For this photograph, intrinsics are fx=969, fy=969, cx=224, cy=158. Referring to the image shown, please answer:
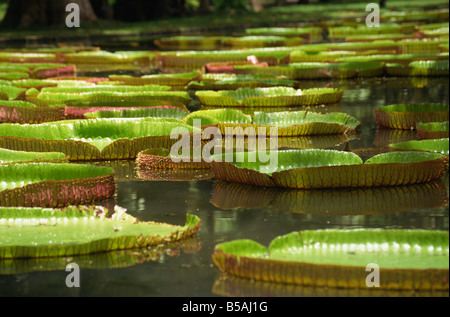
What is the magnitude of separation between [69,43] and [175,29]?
4929 mm

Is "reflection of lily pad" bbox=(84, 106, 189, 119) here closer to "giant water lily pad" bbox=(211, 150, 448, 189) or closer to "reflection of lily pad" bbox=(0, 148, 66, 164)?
"reflection of lily pad" bbox=(0, 148, 66, 164)

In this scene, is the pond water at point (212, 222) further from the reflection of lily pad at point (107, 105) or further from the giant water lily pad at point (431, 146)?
the reflection of lily pad at point (107, 105)

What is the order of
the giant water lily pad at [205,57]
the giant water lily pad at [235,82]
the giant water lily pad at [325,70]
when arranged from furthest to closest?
the giant water lily pad at [205,57] → the giant water lily pad at [325,70] → the giant water lily pad at [235,82]

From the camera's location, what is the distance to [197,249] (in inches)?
167

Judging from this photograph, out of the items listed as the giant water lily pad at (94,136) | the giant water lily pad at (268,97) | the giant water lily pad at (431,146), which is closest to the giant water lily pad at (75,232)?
the giant water lily pad at (94,136)

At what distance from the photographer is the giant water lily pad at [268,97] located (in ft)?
30.2

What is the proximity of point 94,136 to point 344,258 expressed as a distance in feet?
11.6

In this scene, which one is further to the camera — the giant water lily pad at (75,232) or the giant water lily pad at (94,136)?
the giant water lily pad at (94,136)

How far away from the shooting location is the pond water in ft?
12.3

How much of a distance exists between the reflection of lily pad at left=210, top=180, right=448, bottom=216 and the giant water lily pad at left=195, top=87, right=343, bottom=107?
3778 millimetres

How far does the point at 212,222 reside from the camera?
4.76 m

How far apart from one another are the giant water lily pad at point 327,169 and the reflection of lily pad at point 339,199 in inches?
1.7
